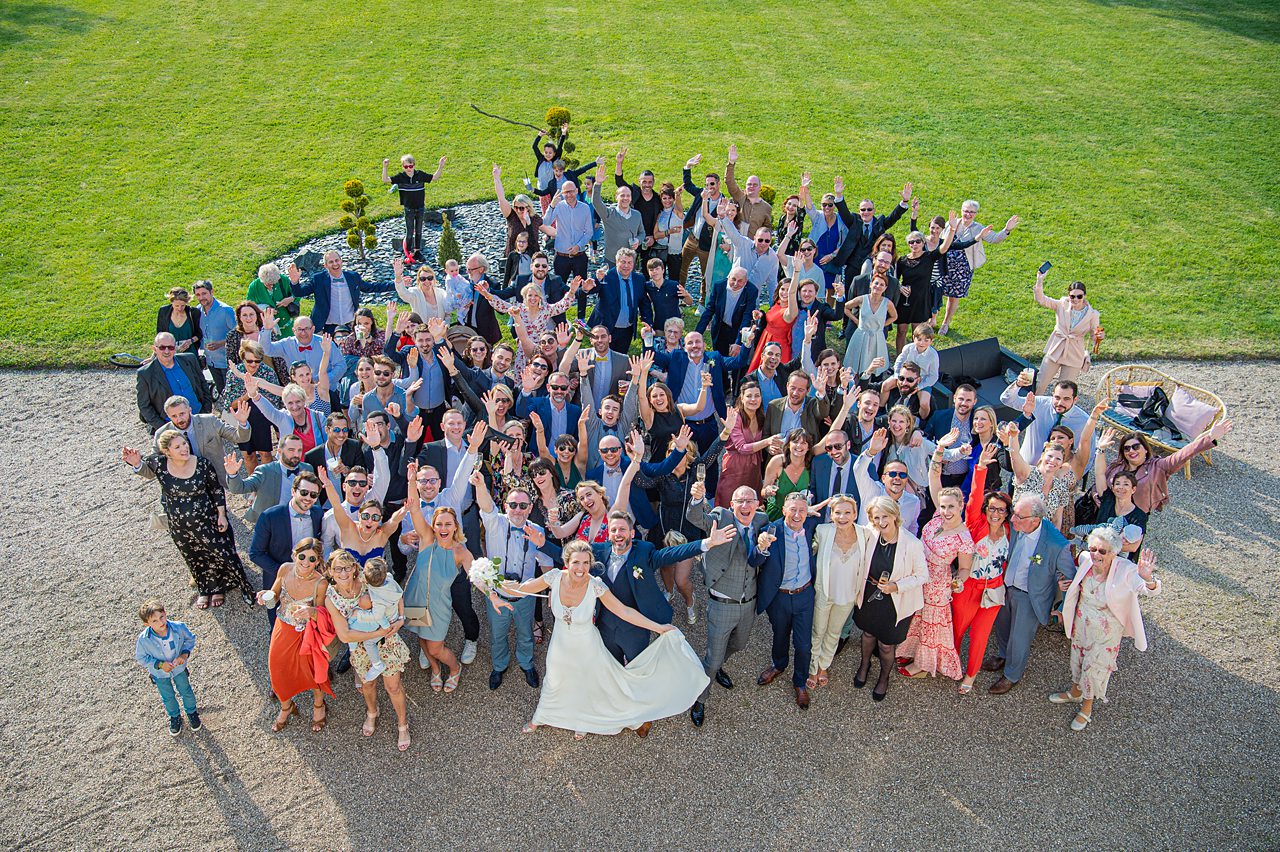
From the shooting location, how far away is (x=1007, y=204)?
18000mm

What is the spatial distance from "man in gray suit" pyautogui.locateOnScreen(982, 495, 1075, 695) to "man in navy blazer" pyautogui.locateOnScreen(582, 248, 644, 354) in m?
5.45

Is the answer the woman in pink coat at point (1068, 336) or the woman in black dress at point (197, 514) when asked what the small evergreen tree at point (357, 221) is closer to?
the woman in black dress at point (197, 514)

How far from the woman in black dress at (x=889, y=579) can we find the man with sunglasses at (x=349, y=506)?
4220 mm

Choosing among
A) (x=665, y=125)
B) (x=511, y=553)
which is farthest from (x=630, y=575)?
(x=665, y=125)

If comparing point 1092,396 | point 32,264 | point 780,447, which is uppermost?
point 780,447

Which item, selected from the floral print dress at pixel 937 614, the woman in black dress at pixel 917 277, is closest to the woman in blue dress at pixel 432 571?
the floral print dress at pixel 937 614

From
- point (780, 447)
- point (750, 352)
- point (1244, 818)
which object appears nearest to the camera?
point (1244, 818)

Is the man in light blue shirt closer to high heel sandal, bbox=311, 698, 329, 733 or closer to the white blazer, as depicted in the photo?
high heel sandal, bbox=311, 698, 329, 733

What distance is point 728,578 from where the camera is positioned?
7.39 metres

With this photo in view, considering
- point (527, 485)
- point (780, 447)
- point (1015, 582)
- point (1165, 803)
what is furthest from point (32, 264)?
point (1165, 803)

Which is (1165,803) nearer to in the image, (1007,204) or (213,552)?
(213,552)

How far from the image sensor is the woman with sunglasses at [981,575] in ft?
24.9

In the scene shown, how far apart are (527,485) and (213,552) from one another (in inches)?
122

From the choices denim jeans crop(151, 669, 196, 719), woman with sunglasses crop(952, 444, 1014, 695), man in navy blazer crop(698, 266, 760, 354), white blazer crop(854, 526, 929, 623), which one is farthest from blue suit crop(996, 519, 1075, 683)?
denim jeans crop(151, 669, 196, 719)
